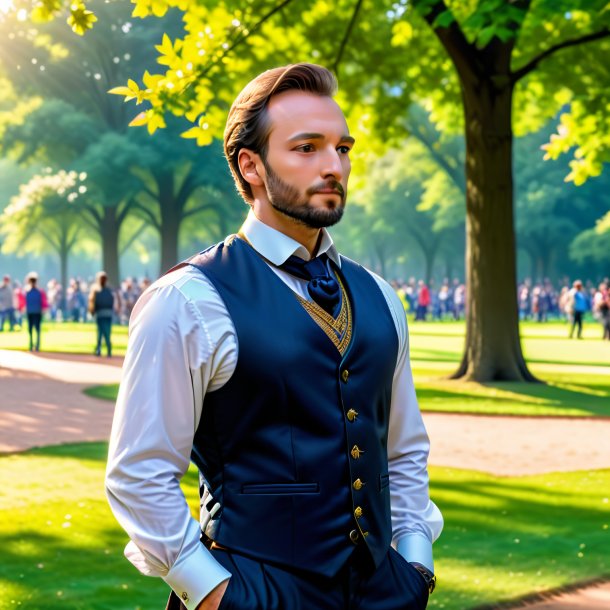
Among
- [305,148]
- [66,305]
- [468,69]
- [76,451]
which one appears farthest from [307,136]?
[66,305]

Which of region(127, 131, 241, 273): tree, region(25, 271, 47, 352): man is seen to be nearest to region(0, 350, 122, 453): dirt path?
region(25, 271, 47, 352): man

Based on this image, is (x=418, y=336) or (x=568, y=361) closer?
(x=568, y=361)

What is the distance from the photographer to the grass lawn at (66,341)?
27.3 m

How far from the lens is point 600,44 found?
20.4 metres

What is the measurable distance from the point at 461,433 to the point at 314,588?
10.1 meters

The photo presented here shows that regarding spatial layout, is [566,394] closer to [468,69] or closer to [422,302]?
[468,69]

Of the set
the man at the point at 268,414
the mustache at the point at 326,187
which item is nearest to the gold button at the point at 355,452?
the man at the point at 268,414

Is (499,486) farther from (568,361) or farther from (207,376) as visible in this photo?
(568,361)

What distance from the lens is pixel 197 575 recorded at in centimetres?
229

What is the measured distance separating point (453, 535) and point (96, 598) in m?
2.57

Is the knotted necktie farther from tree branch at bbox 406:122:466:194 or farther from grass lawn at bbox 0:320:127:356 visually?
tree branch at bbox 406:122:466:194

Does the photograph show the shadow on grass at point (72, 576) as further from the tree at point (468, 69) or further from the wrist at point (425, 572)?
the tree at point (468, 69)

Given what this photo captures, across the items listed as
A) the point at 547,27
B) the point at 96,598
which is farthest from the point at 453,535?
the point at 547,27

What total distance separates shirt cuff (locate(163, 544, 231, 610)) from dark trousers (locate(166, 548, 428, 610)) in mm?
38
